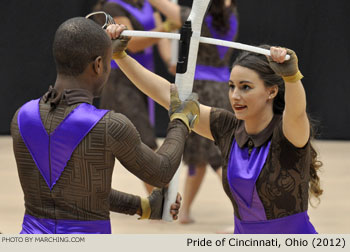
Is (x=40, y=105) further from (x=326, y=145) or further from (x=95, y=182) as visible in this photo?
(x=326, y=145)

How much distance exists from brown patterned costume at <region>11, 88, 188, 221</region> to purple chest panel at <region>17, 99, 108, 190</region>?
1cm

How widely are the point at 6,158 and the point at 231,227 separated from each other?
2715 millimetres

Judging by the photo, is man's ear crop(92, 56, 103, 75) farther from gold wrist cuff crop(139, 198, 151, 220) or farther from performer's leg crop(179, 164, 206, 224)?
performer's leg crop(179, 164, 206, 224)

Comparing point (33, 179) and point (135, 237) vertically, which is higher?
point (33, 179)

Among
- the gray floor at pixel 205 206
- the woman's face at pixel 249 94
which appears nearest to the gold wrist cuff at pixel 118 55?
the woman's face at pixel 249 94

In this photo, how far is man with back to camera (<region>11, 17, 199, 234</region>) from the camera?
187 centimetres

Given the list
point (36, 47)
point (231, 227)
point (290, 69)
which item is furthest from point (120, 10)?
point (36, 47)

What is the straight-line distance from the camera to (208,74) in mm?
4211

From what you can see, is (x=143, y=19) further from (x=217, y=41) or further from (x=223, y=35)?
(x=217, y=41)

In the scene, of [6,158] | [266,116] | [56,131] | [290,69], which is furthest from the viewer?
[6,158]

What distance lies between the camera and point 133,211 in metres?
2.27

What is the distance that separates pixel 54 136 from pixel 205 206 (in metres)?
3.08

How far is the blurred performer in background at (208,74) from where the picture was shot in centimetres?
403

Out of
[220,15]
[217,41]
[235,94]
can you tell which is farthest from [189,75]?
[220,15]
